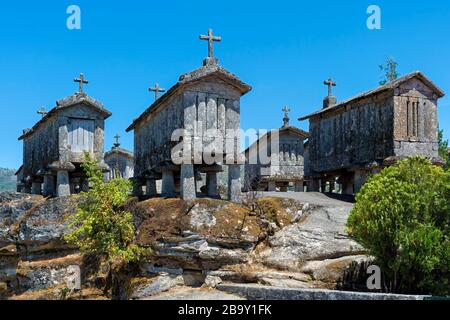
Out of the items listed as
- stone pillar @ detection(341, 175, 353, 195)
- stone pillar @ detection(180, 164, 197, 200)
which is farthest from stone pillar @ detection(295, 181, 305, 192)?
stone pillar @ detection(180, 164, 197, 200)

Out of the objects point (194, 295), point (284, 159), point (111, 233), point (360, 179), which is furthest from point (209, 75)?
point (284, 159)

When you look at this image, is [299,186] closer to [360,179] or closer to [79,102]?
[360,179]

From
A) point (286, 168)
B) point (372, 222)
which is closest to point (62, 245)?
point (372, 222)

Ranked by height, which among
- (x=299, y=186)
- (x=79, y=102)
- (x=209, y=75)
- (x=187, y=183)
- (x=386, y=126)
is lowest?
(x=299, y=186)

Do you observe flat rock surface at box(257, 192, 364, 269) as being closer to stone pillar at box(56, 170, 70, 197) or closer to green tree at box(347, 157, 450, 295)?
green tree at box(347, 157, 450, 295)

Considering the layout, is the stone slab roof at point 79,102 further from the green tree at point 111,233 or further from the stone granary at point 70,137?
the green tree at point 111,233

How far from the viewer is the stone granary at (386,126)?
20000 millimetres

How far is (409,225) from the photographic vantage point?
41.9 ft

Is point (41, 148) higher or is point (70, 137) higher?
point (70, 137)

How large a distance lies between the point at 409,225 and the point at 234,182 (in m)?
6.65

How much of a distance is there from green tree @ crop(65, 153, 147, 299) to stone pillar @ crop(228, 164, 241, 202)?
3572mm

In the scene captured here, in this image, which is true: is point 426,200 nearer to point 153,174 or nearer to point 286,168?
point 153,174

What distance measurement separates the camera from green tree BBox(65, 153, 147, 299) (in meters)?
15.5
